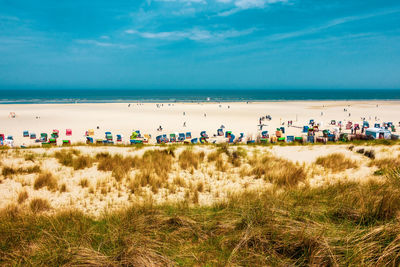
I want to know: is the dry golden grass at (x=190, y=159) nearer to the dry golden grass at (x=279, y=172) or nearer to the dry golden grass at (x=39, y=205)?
the dry golden grass at (x=279, y=172)

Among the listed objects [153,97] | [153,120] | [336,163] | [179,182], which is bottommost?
[179,182]

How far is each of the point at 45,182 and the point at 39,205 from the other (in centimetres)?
134

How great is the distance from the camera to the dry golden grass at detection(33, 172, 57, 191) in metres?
4.98

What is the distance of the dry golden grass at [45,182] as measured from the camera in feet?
16.3

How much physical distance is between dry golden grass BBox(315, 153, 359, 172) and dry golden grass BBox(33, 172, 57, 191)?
6.90 metres

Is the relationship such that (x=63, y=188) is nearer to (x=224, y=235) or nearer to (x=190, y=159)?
(x=190, y=159)

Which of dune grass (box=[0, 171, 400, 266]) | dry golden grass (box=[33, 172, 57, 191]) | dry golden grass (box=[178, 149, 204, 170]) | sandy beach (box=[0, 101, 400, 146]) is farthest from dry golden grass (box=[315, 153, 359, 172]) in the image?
sandy beach (box=[0, 101, 400, 146])

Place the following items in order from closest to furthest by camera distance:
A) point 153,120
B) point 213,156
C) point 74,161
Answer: point 74,161 → point 213,156 → point 153,120

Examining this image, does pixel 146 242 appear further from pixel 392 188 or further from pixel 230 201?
pixel 392 188

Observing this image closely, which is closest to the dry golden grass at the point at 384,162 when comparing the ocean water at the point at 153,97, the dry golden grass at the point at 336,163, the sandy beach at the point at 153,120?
the dry golden grass at the point at 336,163

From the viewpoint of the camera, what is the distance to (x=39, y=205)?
4000 mm

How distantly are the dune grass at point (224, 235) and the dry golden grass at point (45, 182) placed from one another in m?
1.85

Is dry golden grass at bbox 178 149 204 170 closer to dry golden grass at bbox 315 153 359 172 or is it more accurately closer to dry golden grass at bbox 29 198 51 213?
dry golden grass at bbox 29 198 51 213

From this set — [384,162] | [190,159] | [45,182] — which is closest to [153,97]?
[190,159]
